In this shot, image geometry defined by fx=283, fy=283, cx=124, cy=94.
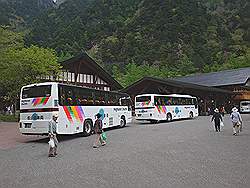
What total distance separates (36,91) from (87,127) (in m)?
3.24

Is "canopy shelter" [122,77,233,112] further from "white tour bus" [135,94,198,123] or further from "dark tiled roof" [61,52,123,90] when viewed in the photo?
"white tour bus" [135,94,198,123]

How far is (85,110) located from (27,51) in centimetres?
1119

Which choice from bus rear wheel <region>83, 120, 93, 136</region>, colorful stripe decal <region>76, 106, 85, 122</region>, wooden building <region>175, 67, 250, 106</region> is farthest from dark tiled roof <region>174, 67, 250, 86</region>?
colorful stripe decal <region>76, 106, 85, 122</region>

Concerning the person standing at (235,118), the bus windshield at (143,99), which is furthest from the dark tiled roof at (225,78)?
the person standing at (235,118)

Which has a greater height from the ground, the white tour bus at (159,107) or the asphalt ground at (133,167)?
the white tour bus at (159,107)

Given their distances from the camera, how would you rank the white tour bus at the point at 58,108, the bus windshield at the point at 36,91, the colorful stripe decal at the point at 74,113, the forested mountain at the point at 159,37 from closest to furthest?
the white tour bus at the point at 58,108
the bus windshield at the point at 36,91
the colorful stripe decal at the point at 74,113
the forested mountain at the point at 159,37

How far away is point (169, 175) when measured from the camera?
5.80 meters

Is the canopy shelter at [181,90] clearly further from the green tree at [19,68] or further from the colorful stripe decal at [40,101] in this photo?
the colorful stripe decal at [40,101]

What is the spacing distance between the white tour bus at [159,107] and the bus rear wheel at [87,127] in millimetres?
7298

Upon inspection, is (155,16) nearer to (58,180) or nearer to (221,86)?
(221,86)

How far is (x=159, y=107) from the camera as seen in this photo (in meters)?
21.1

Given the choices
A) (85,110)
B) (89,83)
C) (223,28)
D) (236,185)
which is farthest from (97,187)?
(223,28)

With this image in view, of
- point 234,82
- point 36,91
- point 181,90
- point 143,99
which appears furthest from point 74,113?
point 234,82

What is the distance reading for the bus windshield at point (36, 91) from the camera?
1176cm
